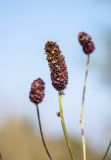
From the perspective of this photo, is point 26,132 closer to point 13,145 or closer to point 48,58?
point 13,145

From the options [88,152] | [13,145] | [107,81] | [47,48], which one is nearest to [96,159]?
[88,152]

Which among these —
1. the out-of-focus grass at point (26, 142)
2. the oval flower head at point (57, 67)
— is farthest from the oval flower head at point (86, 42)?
the out-of-focus grass at point (26, 142)

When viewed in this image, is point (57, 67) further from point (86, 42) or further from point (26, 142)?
point (26, 142)

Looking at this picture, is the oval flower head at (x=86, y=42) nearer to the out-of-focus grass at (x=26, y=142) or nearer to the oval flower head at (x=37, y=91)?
the oval flower head at (x=37, y=91)

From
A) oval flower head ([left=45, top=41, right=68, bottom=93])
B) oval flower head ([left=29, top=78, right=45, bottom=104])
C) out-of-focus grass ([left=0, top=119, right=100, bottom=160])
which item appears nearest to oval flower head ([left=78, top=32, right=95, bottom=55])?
oval flower head ([left=29, top=78, right=45, bottom=104])

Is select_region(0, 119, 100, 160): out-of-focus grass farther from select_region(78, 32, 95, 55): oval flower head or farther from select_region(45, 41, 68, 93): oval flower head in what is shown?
select_region(78, 32, 95, 55): oval flower head
